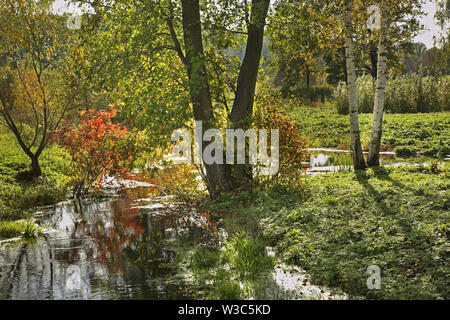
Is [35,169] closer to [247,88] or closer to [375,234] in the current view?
[247,88]

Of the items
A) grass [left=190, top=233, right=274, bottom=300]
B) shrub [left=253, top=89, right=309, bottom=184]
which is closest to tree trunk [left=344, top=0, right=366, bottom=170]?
shrub [left=253, top=89, right=309, bottom=184]

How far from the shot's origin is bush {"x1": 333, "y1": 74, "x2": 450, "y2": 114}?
21594 mm

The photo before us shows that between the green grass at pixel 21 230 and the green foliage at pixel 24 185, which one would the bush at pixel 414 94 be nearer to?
the green foliage at pixel 24 185

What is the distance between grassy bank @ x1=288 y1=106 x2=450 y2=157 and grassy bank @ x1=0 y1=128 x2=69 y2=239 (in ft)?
32.2

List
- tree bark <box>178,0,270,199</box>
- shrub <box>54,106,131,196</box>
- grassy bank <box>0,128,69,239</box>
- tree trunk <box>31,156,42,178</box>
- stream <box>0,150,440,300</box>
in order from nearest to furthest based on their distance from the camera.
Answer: stream <box>0,150,440,300</box>, grassy bank <box>0,128,69,239</box>, tree bark <box>178,0,270,199</box>, shrub <box>54,106,131,196</box>, tree trunk <box>31,156,42,178</box>

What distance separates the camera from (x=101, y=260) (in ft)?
21.5

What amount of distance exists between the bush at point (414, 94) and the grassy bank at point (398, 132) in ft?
5.85

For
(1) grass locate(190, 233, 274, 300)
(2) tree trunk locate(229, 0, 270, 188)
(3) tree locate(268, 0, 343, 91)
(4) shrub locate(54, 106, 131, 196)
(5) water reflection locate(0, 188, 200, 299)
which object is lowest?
(5) water reflection locate(0, 188, 200, 299)

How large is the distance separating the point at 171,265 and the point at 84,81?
4851 millimetres

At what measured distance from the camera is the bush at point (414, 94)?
70.8 feet

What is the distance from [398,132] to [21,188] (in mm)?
13981

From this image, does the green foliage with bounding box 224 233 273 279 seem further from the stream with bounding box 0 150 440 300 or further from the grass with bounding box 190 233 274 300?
the stream with bounding box 0 150 440 300

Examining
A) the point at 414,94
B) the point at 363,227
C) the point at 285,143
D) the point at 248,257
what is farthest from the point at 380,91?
the point at 414,94
